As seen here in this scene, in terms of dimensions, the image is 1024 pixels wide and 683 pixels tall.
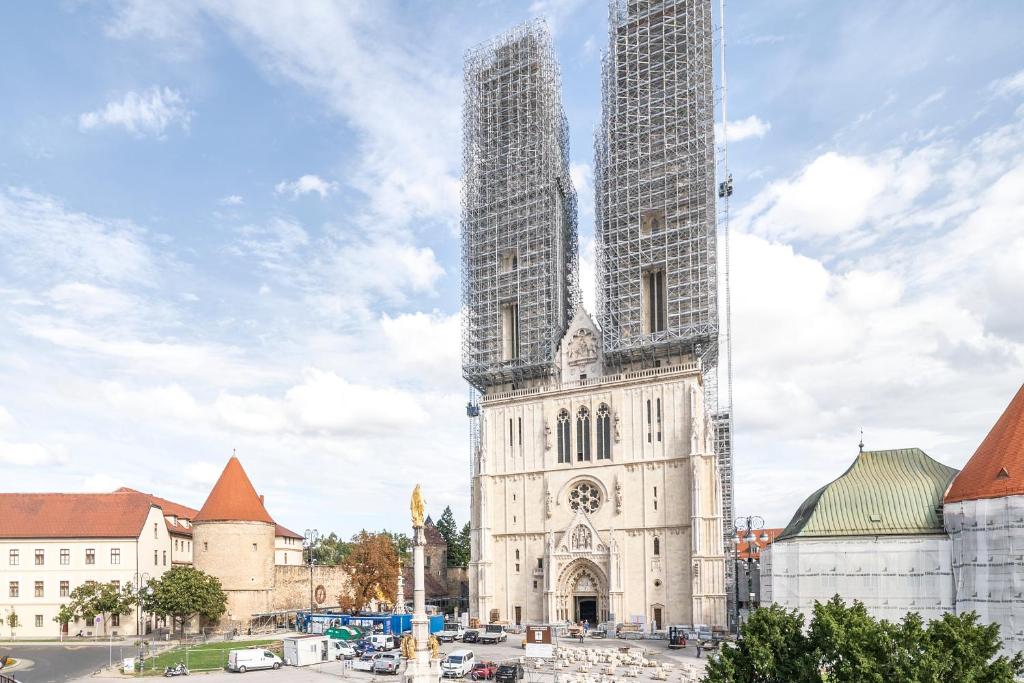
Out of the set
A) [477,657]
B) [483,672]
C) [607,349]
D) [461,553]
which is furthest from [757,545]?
[483,672]

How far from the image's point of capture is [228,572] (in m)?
63.7

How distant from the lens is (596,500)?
61.1 meters

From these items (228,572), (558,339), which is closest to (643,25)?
(558,339)

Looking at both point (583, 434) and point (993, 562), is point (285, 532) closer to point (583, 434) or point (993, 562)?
point (583, 434)

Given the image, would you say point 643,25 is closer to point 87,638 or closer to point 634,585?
point 634,585

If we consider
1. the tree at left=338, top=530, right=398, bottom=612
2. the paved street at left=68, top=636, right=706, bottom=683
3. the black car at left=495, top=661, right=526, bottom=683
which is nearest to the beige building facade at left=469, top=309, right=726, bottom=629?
the paved street at left=68, top=636, right=706, bottom=683

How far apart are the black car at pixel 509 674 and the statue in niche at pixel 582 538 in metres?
23.1

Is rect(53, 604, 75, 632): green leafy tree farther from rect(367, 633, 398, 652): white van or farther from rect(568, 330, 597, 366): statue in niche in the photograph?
rect(568, 330, 597, 366): statue in niche

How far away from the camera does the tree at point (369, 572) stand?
68938 mm

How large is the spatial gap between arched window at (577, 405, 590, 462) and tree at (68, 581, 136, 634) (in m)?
31.9

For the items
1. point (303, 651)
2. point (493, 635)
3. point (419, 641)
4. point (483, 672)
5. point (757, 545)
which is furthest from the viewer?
point (757, 545)

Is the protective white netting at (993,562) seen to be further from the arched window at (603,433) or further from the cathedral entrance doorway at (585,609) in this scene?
the cathedral entrance doorway at (585,609)

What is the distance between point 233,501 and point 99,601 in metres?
12.5

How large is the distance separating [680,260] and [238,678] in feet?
127
